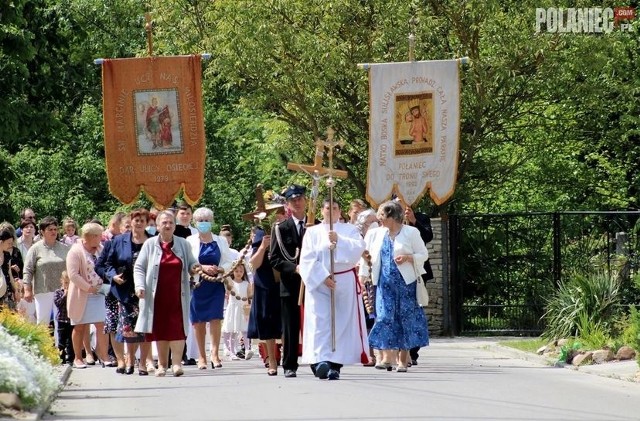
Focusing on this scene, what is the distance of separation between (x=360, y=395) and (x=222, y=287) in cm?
536

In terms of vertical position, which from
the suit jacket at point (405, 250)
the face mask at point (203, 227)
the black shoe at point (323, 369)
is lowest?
the black shoe at point (323, 369)

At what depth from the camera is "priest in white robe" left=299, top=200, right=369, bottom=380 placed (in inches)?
667

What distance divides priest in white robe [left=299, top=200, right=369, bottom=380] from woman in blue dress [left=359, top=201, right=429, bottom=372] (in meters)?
0.89

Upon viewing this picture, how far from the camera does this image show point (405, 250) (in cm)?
1812

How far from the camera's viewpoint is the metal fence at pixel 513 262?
25.7 m

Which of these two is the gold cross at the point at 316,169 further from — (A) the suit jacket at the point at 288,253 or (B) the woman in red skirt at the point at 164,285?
(B) the woman in red skirt at the point at 164,285

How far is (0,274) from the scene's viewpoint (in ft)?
60.2

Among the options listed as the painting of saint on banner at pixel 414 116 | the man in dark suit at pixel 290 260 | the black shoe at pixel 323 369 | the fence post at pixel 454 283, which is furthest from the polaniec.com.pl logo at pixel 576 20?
the black shoe at pixel 323 369

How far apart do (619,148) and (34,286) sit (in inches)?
694

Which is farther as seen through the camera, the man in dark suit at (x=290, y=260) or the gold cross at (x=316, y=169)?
the gold cross at (x=316, y=169)

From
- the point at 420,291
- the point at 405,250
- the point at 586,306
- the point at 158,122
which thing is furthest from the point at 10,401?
the point at 158,122

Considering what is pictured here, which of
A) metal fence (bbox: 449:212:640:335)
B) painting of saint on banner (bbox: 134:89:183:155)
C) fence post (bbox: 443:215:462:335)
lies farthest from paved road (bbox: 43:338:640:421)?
fence post (bbox: 443:215:462:335)

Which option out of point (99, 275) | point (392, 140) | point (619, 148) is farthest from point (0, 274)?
point (619, 148)

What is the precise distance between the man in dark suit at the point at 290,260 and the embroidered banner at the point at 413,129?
18.4ft
